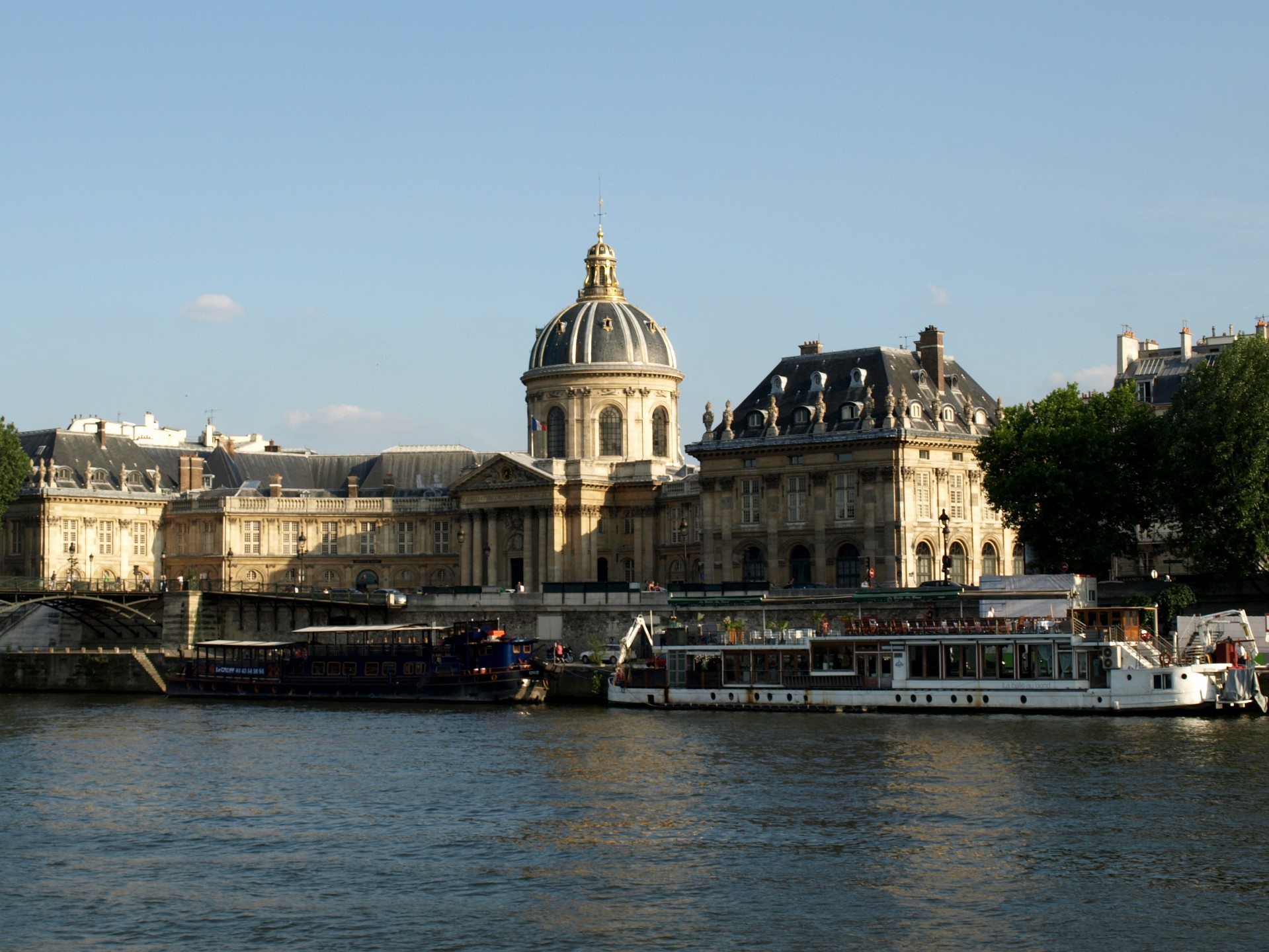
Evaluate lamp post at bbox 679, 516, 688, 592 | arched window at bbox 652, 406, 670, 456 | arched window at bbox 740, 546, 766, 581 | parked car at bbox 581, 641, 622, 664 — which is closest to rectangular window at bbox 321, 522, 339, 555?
arched window at bbox 652, 406, 670, 456

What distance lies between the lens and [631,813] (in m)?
48.8

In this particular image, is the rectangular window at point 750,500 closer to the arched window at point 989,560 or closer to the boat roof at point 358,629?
the arched window at point 989,560

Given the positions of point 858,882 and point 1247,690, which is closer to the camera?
point 858,882

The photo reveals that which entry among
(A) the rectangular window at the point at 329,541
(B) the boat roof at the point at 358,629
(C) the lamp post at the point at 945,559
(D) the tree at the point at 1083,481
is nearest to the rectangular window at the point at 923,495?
(C) the lamp post at the point at 945,559

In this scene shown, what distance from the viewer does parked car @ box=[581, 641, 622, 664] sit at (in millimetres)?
84125

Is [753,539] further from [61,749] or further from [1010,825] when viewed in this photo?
[1010,825]

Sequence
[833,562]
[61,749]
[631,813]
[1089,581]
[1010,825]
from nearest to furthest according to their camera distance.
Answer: [1010,825], [631,813], [61,749], [1089,581], [833,562]

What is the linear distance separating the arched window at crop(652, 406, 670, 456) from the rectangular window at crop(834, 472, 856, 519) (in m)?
24.9

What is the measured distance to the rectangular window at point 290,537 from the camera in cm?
12531

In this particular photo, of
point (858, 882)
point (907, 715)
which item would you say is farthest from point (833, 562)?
point (858, 882)

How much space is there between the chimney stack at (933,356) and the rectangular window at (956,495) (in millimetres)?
4835

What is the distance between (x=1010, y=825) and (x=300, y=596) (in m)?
59.2

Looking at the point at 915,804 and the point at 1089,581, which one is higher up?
the point at 1089,581

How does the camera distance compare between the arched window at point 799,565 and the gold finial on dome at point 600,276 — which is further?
the gold finial on dome at point 600,276
